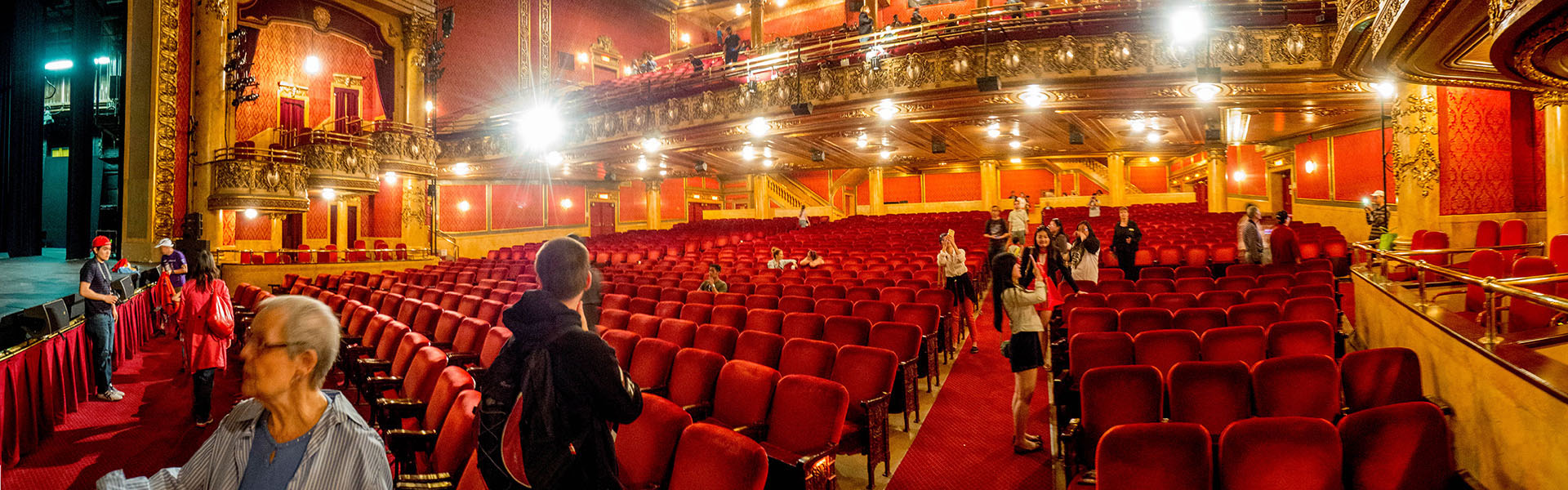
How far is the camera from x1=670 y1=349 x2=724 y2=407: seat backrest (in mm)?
3268

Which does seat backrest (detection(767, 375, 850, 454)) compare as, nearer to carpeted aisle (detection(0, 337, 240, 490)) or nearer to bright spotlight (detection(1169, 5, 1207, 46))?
carpeted aisle (detection(0, 337, 240, 490))

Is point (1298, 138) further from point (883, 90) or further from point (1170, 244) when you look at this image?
point (883, 90)

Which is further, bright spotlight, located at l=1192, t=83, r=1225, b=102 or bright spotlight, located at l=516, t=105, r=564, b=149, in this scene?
bright spotlight, located at l=516, t=105, r=564, b=149

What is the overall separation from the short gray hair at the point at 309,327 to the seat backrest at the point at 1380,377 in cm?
367

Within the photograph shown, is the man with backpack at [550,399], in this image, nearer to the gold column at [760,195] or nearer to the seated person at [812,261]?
the seated person at [812,261]

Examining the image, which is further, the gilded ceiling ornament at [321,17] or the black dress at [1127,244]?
the gilded ceiling ornament at [321,17]

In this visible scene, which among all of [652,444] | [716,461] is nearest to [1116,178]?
[652,444]

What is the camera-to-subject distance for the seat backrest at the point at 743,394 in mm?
2975

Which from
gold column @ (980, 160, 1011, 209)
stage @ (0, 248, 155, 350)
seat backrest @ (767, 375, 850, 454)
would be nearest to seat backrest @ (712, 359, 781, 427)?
seat backrest @ (767, 375, 850, 454)

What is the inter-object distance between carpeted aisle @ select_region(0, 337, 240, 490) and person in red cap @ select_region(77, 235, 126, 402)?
0.12 meters

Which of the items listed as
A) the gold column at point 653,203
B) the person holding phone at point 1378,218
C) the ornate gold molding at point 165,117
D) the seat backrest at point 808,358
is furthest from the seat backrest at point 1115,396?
the gold column at point 653,203

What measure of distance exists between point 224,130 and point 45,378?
36.0ft

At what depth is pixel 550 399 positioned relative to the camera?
146 centimetres

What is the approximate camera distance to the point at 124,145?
1171 cm
